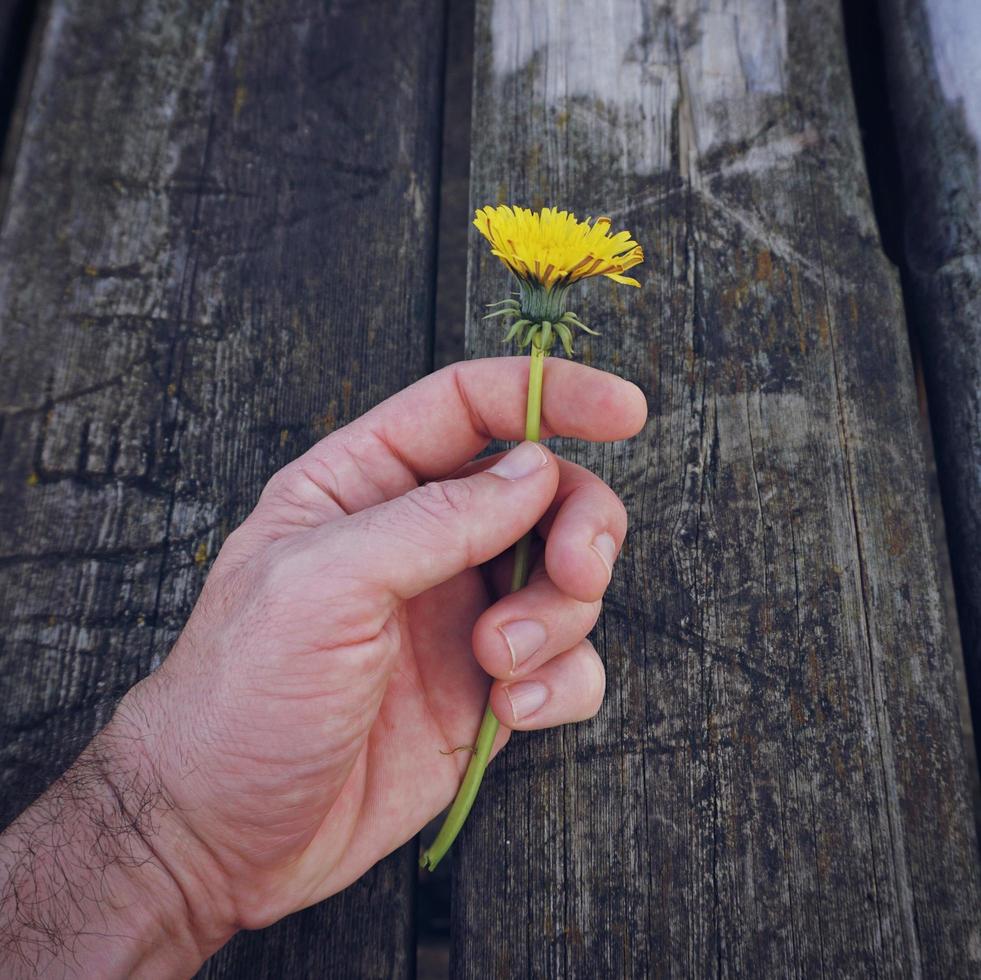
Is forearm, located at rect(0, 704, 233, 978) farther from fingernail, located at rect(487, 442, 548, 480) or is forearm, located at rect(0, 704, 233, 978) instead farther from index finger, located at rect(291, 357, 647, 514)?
fingernail, located at rect(487, 442, 548, 480)

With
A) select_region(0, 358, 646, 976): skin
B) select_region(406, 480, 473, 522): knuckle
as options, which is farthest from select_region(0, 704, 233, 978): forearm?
select_region(406, 480, 473, 522): knuckle

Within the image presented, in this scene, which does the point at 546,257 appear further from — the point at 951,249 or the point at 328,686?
the point at 951,249

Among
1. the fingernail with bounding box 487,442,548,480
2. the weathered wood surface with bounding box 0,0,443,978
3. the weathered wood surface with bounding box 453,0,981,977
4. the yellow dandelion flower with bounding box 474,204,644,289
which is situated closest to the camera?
the yellow dandelion flower with bounding box 474,204,644,289

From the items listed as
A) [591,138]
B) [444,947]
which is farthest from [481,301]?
[444,947]

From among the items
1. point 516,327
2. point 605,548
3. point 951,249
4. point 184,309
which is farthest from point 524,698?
point 951,249

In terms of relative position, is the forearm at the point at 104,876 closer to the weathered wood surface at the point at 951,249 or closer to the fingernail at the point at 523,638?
the fingernail at the point at 523,638

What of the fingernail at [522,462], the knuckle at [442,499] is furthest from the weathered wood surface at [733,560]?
the knuckle at [442,499]
